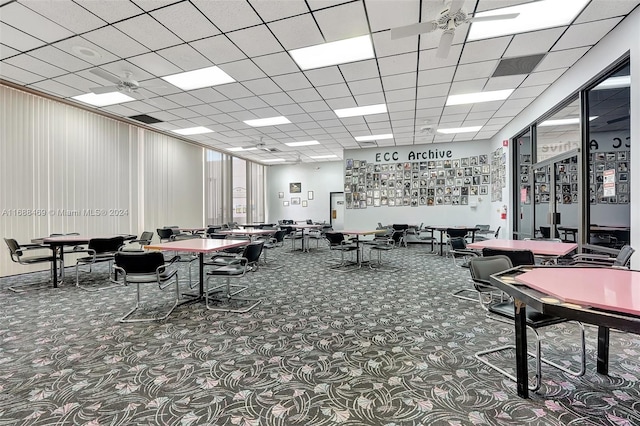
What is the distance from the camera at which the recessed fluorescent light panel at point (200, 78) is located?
485 cm

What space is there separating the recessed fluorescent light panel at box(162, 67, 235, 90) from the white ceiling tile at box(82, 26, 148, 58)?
791mm

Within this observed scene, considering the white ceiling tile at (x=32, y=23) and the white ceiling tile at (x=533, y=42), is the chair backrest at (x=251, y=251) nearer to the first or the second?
the white ceiling tile at (x=32, y=23)

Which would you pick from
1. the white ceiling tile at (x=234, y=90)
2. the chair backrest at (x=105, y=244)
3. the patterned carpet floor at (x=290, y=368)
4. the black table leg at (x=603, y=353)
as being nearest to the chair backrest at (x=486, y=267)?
the patterned carpet floor at (x=290, y=368)

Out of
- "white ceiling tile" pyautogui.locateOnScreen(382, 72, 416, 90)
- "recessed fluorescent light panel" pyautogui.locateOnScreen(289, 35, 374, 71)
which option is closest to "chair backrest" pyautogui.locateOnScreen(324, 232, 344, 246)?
"white ceiling tile" pyautogui.locateOnScreen(382, 72, 416, 90)

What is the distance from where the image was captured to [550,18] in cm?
353

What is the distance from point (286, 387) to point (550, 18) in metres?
4.84

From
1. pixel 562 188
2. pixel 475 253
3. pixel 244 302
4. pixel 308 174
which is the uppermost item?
pixel 308 174

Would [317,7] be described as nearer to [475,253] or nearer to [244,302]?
[244,302]

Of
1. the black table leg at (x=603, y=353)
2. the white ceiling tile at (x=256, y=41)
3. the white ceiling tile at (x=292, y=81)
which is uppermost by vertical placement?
the white ceiling tile at (x=256, y=41)

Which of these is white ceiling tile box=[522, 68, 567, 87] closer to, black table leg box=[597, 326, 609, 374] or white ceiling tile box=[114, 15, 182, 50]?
black table leg box=[597, 326, 609, 374]

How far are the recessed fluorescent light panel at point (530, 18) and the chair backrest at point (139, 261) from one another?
443cm

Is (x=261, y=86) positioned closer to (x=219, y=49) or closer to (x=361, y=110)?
(x=219, y=49)

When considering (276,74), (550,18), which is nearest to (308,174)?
(276,74)

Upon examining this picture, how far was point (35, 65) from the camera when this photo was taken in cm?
464
